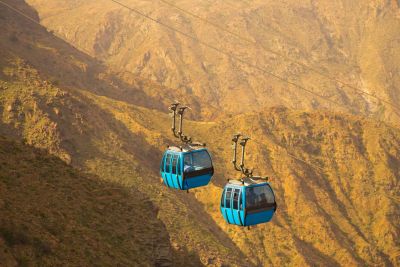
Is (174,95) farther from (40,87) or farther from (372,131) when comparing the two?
(40,87)

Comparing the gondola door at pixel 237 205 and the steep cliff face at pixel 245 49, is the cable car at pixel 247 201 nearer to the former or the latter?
the gondola door at pixel 237 205

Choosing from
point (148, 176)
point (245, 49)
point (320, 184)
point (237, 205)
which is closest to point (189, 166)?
point (237, 205)

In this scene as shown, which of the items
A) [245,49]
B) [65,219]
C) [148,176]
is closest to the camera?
[65,219]

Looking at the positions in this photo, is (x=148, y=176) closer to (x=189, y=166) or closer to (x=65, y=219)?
(x=65, y=219)

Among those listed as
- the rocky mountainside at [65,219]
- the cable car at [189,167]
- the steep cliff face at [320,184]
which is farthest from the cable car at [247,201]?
the steep cliff face at [320,184]

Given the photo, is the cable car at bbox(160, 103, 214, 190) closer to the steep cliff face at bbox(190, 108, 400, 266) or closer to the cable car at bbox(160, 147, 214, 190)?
the cable car at bbox(160, 147, 214, 190)

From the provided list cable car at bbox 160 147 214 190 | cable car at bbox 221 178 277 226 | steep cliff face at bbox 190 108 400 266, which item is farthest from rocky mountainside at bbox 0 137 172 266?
steep cliff face at bbox 190 108 400 266
